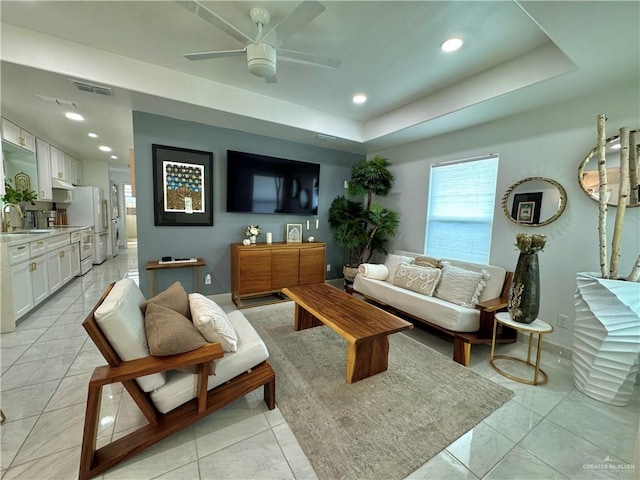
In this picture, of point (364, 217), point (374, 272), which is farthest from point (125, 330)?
point (364, 217)

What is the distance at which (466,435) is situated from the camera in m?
1.54

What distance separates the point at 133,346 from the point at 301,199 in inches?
127

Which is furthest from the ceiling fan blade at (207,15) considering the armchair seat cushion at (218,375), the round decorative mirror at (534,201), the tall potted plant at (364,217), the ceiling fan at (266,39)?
the round decorative mirror at (534,201)

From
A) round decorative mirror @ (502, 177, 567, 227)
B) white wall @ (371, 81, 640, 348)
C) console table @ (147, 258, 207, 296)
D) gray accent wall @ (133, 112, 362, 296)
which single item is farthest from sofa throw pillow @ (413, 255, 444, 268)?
console table @ (147, 258, 207, 296)

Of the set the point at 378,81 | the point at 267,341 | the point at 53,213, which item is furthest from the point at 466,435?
the point at 53,213

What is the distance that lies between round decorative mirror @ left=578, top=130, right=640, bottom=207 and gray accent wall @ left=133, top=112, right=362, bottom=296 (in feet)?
10.5

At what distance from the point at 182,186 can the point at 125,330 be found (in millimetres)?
2561

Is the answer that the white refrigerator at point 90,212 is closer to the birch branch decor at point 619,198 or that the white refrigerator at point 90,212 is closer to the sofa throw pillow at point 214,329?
the sofa throw pillow at point 214,329

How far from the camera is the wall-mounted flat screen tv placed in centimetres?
362

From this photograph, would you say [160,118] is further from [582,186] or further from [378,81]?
[582,186]

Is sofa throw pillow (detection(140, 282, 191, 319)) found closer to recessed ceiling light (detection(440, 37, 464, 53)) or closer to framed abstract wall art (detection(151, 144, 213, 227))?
framed abstract wall art (detection(151, 144, 213, 227))

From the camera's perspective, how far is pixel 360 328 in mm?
1960

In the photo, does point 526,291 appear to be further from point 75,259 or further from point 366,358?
point 75,259

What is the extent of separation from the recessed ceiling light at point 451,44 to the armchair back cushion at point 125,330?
2.91m
